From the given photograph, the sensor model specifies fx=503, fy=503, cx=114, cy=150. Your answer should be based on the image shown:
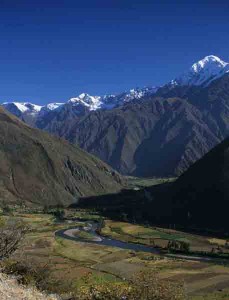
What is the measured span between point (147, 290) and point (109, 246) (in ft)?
448

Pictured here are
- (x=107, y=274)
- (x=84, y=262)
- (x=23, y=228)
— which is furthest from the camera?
(x=84, y=262)

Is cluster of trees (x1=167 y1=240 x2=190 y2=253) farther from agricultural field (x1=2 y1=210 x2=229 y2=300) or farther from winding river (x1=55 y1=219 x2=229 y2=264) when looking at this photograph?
agricultural field (x1=2 y1=210 x2=229 y2=300)

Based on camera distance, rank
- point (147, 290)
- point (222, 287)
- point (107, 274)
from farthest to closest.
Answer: point (107, 274) → point (222, 287) → point (147, 290)

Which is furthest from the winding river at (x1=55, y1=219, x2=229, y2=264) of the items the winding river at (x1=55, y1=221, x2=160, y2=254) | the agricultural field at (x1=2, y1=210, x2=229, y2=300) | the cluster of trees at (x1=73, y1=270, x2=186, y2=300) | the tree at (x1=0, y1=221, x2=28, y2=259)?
the cluster of trees at (x1=73, y1=270, x2=186, y2=300)

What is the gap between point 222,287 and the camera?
105 meters

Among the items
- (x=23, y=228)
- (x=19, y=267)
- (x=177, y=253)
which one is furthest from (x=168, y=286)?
(x=177, y=253)

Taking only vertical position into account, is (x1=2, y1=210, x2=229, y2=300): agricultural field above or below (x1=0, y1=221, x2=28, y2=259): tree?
below

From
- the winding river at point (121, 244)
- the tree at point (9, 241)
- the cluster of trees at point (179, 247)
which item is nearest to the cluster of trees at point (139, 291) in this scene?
the tree at point (9, 241)

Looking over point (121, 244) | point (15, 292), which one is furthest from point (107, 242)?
point (15, 292)

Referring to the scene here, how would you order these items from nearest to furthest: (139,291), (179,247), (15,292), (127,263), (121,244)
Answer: (15,292) → (139,291) → (127,263) → (179,247) → (121,244)

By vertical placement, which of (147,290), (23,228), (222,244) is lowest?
(222,244)

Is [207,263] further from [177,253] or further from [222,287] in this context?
[222,287]

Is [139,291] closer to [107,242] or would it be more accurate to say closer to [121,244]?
[121,244]

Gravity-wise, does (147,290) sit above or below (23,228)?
below
